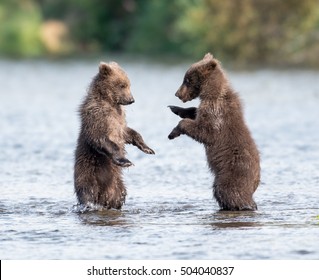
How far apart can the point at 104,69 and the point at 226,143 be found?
151 cm

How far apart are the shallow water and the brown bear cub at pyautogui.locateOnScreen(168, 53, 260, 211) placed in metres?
0.23

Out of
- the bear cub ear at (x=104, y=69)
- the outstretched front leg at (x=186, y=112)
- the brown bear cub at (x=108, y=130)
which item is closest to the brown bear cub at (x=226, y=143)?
the outstretched front leg at (x=186, y=112)

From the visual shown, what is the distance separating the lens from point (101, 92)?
445 inches

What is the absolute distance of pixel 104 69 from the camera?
11258 mm

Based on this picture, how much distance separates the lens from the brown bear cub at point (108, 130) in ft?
36.6

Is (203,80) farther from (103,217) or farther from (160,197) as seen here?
(160,197)

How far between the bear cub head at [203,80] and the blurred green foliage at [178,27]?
94.0 ft

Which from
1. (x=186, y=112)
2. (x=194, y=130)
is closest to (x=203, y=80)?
(x=186, y=112)

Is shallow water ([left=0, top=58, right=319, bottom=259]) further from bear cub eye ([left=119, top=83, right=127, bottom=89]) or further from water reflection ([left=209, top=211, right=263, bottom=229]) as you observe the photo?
bear cub eye ([left=119, top=83, right=127, bottom=89])

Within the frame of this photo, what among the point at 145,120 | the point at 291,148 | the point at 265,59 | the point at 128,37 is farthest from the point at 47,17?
the point at 291,148

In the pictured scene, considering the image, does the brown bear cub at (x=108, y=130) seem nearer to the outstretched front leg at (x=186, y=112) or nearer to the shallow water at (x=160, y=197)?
the shallow water at (x=160, y=197)

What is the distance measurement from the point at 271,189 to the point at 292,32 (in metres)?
31.0

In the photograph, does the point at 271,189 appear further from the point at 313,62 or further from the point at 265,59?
the point at 265,59

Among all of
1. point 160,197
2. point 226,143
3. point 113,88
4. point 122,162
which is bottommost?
point 160,197
